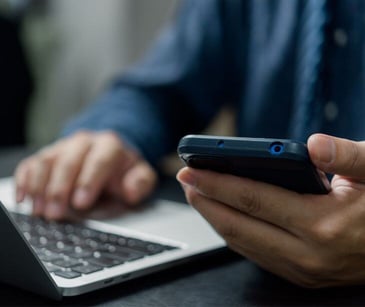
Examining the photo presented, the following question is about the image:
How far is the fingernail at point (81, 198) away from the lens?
23.2 inches

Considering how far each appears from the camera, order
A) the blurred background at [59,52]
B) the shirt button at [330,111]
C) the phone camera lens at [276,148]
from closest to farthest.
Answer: the phone camera lens at [276,148]
the shirt button at [330,111]
the blurred background at [59,52]

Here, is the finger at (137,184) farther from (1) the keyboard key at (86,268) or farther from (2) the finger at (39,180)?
(1) the keyboard key at (86,268)

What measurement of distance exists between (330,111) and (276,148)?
36 centimetres

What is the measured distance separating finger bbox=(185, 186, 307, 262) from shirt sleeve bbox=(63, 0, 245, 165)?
0.41 metres

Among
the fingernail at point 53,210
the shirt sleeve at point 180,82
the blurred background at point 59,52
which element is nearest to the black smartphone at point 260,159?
the fingernail at point 53,210

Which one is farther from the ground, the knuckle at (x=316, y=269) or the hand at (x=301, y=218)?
the hand at (x=301, y=218)

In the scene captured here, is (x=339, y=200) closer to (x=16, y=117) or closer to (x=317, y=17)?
(x=317, y=17)

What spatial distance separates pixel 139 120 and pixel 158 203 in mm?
166

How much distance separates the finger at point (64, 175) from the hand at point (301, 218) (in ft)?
0.71

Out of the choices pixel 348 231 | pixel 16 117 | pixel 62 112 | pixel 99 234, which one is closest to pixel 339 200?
pixel 348 231

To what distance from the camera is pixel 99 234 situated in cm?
49

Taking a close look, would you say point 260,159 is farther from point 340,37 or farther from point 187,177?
point 340,37

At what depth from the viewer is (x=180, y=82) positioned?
0.84m

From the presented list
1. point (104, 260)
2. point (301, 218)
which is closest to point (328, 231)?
point (301, 218)
